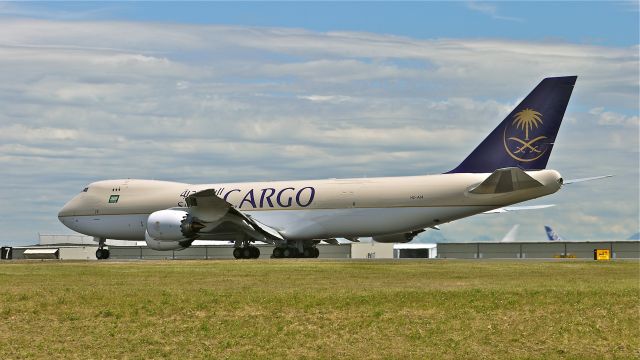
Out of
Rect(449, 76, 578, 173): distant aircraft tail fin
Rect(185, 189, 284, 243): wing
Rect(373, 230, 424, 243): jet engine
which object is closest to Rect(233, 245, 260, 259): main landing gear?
Rect(185, 189, 284, 243): wing

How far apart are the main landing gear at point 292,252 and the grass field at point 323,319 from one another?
2485 cm

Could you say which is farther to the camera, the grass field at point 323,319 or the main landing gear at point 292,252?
the main landing gear at point 292,252

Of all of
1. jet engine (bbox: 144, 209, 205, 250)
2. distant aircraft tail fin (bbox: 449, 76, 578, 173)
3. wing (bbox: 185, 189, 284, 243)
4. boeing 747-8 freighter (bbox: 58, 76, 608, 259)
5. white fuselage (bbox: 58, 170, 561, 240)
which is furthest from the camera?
jet engine (bbox: 144, 209, 205, 250)

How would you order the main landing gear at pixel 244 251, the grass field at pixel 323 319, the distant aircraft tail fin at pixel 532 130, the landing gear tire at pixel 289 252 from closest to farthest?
the grass field at pixel 323 319
the distant aircraft tail fin at pixel 532 130
the main landing gear at pixel 244 251
the landing gear tire at pixel 289 252

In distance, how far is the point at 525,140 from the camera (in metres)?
47.8

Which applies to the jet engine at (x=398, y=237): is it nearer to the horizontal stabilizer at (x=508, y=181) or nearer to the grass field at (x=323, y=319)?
the horizontal stabilizer at (x=508, y=181)

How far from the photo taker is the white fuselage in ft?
160

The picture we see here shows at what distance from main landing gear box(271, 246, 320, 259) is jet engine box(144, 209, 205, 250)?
5.67 meters

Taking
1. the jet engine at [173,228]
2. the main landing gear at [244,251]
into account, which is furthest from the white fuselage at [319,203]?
the jet engine at [173,228]

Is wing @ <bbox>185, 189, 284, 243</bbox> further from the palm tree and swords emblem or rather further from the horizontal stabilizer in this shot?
the palm tree and swords emblem

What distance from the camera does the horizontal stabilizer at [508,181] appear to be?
149 ft

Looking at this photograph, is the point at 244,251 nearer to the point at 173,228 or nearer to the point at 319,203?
the point at 173,228

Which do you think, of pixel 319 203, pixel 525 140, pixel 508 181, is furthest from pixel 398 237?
pixel 508 181

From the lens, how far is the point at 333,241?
5931cm
